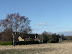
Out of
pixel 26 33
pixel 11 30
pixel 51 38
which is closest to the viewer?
pixel 11 30

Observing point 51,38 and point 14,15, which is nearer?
point 14,15

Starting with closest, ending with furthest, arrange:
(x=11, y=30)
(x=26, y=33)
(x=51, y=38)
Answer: (x=11, y=30), (x=26, y=33), (x=51, y=38)

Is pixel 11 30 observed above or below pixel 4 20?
below

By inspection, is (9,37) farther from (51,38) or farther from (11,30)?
(51,38)

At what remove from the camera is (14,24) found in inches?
1711

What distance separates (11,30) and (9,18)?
4290mm

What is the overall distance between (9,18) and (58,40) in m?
28.3

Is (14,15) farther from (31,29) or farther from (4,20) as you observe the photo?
(31,29)

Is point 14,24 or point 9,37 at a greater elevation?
point 14,24

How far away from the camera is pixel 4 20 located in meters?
43.0

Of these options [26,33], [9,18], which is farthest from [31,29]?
[9,18]

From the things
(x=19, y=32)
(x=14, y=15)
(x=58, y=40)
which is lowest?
(x=58, y=40)

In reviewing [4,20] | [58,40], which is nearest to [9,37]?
[4,20]

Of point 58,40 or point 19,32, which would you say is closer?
point 19,32
